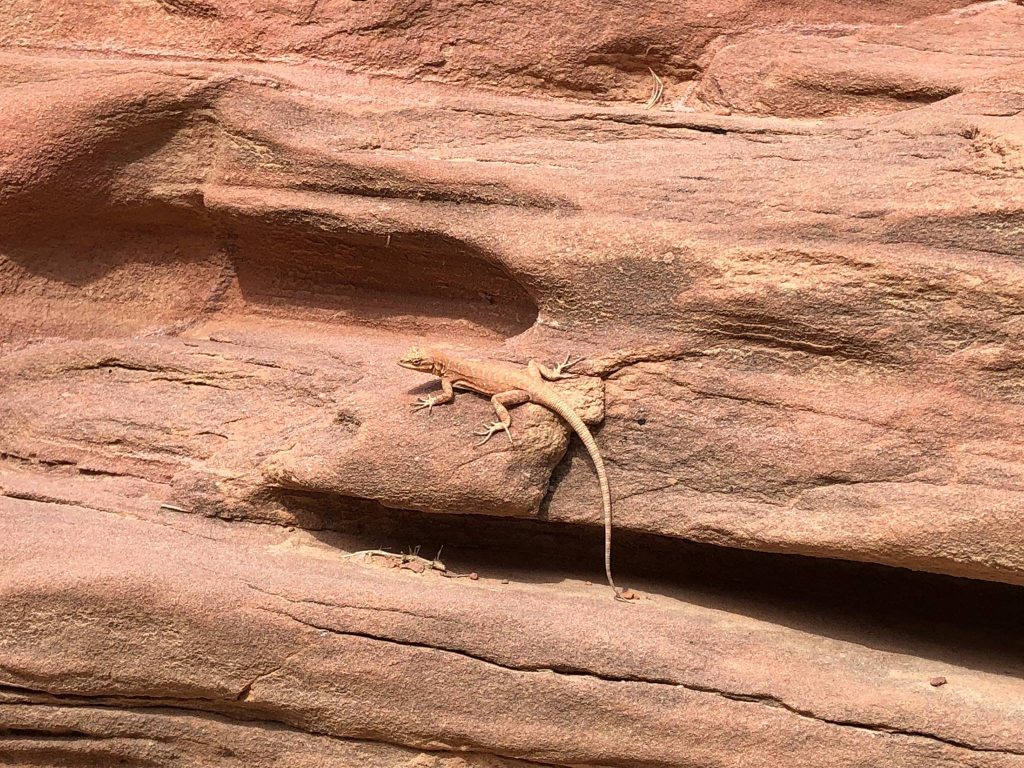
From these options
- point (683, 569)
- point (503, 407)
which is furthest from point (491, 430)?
point (683, 569)

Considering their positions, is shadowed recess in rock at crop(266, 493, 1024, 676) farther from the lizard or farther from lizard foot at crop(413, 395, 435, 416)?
lizard foot at crop(413, 395, 435, 416)

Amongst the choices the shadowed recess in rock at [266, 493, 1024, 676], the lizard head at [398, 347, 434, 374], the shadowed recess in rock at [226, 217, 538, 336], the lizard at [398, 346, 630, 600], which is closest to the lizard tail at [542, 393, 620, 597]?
the lizard at [398, 346, 630, 600]

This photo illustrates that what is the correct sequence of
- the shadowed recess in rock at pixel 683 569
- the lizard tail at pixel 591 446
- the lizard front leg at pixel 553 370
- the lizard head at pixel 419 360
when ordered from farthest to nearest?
the shadowed recess in rock at pixel 683 569
the lizard head at pixel 419 360
the lizard front leg at pixel 553 370
the lizard tail at pixel 591 446

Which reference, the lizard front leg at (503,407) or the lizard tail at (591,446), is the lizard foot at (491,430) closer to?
the lizard front leg at (503,407)

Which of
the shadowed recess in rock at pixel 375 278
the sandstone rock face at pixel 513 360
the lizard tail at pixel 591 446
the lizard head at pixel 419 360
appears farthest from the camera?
the shadowed recess in rock at pixel 375 278

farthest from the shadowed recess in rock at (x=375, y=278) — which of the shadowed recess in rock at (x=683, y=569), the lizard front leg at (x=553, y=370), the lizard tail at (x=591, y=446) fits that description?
the shadowed recess in rock at (x=683, y=569)

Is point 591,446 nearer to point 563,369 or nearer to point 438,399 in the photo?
point 563,369

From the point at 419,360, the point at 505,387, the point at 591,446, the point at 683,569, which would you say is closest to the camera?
the point at 591,446
